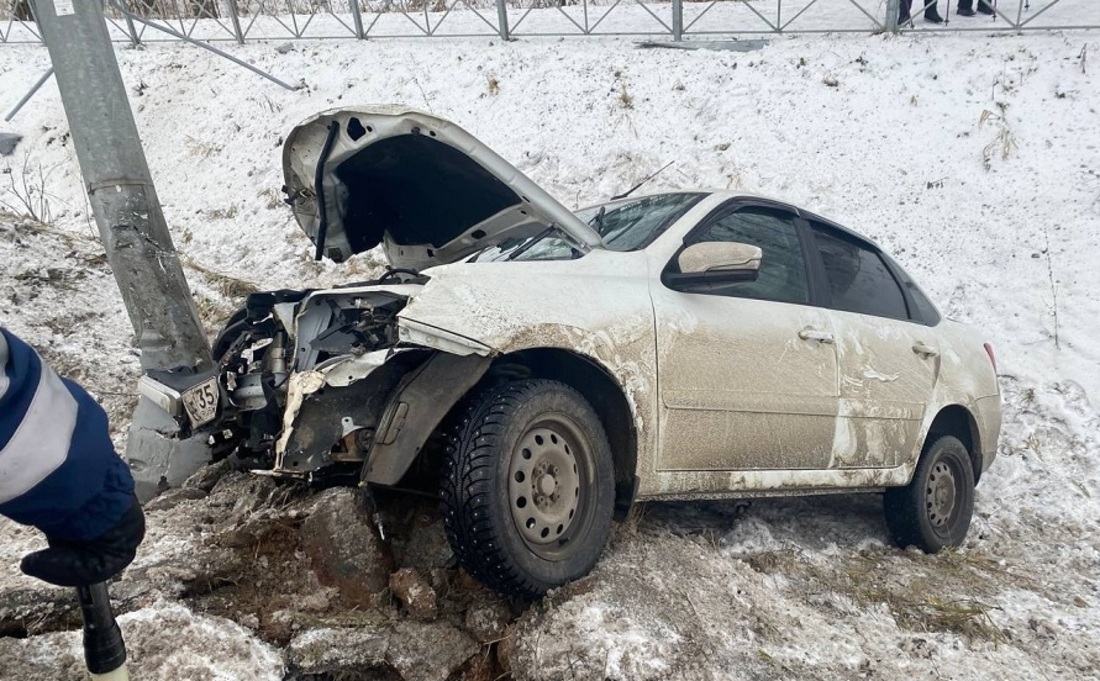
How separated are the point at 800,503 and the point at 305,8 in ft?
39.3

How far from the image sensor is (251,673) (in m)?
2.22

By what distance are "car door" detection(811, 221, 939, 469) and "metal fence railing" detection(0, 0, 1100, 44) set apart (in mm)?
7251

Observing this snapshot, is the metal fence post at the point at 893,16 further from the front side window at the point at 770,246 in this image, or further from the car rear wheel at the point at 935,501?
the front side window at the point at 770,246

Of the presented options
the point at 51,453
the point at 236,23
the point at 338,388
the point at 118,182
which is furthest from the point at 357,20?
the point at 51,453

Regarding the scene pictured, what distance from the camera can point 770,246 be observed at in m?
3.79

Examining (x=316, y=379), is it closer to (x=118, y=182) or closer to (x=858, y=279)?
(x=118, y=182)

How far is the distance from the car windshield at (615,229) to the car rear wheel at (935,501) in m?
2.11

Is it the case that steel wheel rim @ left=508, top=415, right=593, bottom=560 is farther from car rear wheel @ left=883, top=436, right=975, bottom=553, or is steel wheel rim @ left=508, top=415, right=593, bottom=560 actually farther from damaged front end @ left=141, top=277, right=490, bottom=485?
car rear wheel @ left=883, top=436, right=975, bottom=553

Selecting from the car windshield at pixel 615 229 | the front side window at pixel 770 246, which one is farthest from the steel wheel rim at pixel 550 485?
the front side window at pixel 770 246

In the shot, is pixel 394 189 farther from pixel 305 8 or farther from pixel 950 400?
pixel 305 8

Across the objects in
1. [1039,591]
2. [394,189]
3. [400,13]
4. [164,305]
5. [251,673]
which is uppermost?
[400,13]

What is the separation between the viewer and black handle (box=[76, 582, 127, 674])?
167 cm

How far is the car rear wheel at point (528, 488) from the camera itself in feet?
8.06

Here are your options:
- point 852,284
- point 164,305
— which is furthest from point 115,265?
point 852,284
